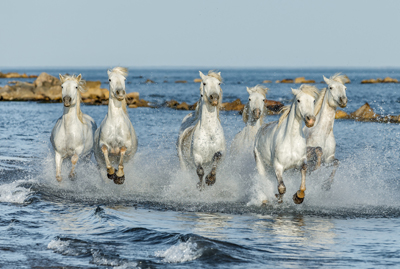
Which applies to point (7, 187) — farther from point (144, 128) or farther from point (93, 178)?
point (144, 128)

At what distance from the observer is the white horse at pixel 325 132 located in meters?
9.23

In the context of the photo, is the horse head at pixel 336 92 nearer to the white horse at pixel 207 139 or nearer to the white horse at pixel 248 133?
the white horse at pixel 248 133

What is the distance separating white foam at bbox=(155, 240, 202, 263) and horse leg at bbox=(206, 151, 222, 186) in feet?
8.94

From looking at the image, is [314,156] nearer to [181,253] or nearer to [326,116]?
[326,116]

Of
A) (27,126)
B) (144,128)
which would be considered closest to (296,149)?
(144,128)

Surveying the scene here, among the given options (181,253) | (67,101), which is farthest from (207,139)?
(181,253)

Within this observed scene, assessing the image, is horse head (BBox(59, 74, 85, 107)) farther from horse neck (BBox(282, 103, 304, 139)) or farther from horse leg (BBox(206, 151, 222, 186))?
horse neck (BBox(282, 103, 304, 139))

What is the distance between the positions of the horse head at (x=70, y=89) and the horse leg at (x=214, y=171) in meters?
2.77

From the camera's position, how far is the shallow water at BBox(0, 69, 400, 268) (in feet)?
20.1

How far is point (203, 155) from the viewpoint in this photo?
9.21 m

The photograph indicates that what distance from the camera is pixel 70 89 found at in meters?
9.71

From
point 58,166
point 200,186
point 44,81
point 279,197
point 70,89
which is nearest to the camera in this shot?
point 279,197

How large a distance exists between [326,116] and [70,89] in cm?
468

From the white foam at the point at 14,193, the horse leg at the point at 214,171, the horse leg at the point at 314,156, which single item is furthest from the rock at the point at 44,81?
the horse leg at the point at 314,156
